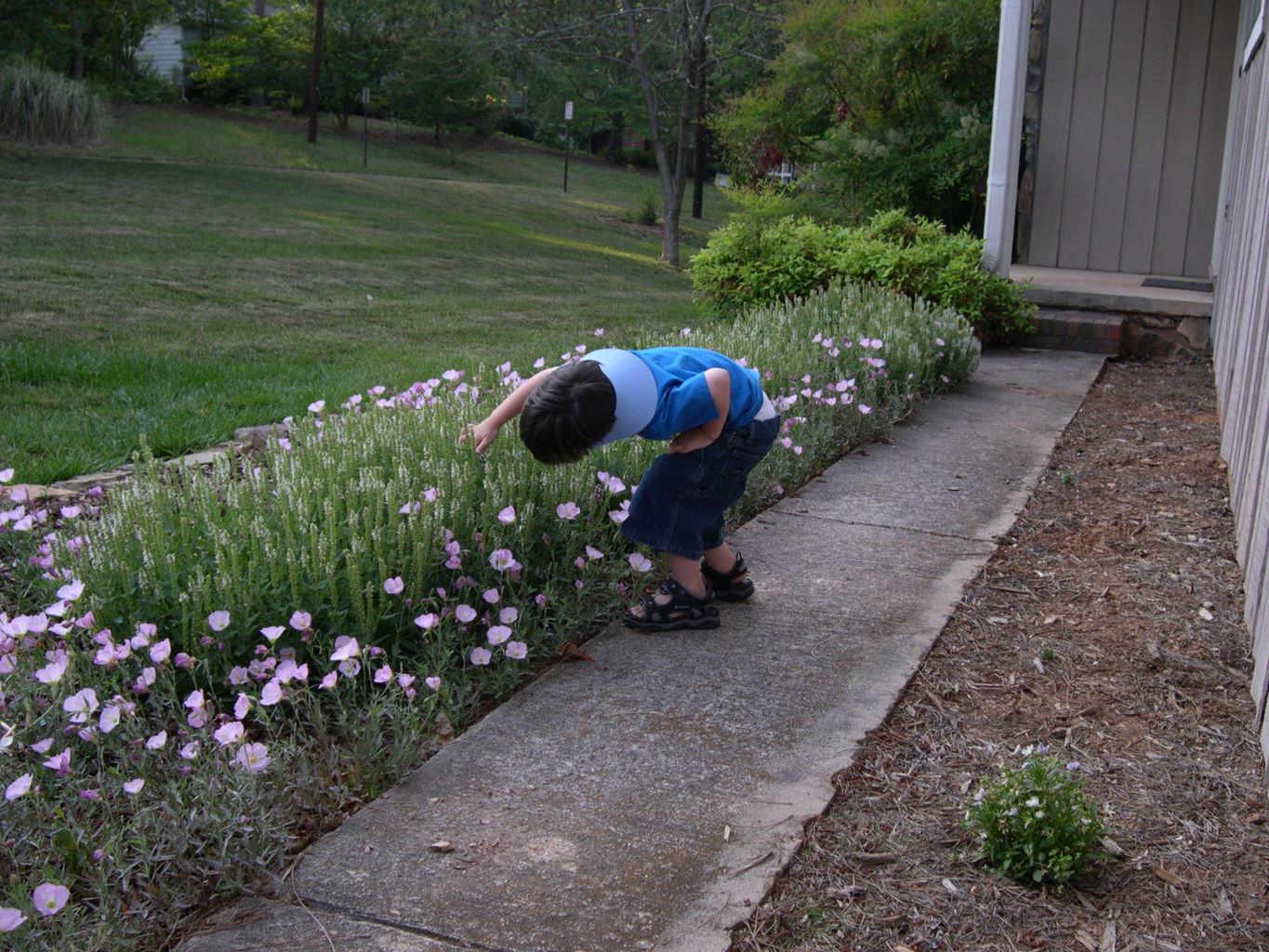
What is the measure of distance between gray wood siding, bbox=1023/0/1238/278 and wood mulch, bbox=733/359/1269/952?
19.9 ft

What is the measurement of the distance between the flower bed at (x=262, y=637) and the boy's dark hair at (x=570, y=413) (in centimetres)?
40

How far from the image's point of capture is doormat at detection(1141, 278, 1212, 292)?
8.62 meters

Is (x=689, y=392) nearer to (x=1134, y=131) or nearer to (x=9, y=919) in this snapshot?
(x=9, y=919)

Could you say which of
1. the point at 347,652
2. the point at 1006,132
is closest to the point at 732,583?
the point at 347,652

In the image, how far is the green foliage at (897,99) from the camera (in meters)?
10.0

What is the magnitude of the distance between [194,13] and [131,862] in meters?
33.0

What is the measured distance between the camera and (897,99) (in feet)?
35.4

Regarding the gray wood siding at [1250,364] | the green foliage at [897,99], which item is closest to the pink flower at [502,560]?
the gray wood siding at [1250,364]

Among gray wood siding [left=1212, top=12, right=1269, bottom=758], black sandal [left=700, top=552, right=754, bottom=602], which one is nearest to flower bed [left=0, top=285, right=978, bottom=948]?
black sandal [left=700, top=552, right=754, bottom=602]

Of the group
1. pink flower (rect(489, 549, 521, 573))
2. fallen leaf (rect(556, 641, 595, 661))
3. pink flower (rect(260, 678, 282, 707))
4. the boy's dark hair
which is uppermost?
the boy's dark hair

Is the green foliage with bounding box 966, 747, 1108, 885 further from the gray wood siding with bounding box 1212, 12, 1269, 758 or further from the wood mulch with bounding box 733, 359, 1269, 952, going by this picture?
the gray wood siding with bounding box 1212, 12, 1269, 758

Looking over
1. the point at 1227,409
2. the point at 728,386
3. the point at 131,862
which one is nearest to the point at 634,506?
the point at 728,386

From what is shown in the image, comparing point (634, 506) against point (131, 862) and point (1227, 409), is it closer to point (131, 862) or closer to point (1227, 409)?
point (131, 862)

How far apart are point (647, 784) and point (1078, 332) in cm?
654
